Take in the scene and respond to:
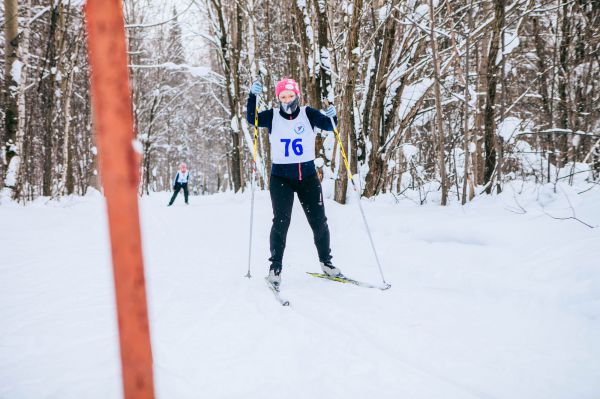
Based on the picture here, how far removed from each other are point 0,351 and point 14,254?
10.1 ft

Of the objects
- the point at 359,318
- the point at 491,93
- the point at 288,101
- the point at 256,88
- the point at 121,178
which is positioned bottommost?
the point at 359,318

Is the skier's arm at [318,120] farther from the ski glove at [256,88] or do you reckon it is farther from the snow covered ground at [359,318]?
the snow covered ground at [359,318]

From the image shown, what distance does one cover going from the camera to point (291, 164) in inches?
145

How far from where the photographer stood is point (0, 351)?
82.3 inches

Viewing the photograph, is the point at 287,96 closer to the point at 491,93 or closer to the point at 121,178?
the point at 121,178

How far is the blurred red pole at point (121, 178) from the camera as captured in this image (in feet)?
1.85

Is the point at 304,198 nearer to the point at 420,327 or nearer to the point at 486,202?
the point at 420,327

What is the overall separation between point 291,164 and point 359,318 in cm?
165

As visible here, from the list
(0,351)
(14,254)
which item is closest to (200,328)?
(0,351)

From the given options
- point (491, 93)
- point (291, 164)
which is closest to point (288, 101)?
point (291, 164)

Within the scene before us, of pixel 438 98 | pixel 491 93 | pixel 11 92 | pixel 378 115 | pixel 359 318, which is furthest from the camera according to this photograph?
pixel 11 92

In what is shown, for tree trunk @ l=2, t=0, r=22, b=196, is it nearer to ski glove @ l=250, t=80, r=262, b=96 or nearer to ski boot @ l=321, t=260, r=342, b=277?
ski glove @ l=250, t=80, r=262, b=96

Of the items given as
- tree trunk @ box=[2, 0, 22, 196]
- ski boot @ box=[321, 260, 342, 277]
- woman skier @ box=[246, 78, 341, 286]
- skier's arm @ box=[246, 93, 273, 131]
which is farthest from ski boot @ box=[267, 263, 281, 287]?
tree trunk @ box=[2, 0, 22, 196]

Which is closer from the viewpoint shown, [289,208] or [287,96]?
[287,96]
